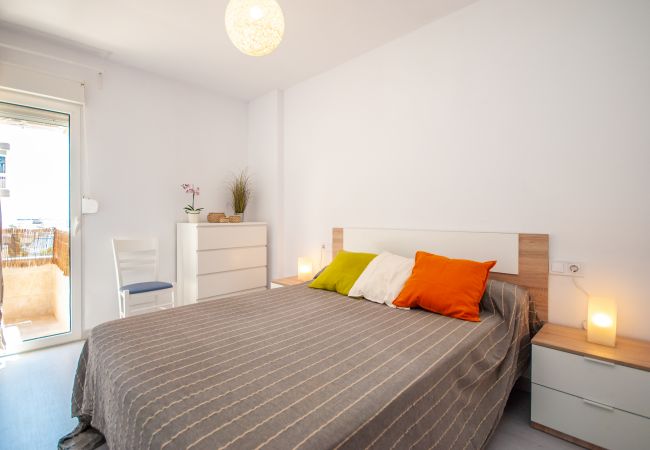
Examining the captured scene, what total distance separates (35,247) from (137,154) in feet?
4.00

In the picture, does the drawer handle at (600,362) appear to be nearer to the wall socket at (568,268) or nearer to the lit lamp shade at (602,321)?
the lit lamp shade at (602,321)

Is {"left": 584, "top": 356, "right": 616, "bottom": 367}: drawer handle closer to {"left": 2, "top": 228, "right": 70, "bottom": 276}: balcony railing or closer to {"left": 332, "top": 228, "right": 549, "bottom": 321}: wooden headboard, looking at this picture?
{"left": 332, "top": 228, "right": 549, "bottom": 321}: wooden headboard

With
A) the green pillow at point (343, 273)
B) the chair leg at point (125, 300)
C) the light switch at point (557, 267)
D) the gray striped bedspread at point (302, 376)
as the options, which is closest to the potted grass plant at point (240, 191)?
the chair leg at point (125, 300)

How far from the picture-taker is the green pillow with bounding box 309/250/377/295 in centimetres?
237

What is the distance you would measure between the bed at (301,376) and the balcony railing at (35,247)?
5.83 feet

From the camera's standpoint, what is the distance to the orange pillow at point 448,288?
1.79 metres

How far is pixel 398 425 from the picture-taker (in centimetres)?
95

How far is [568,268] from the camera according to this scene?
189 cm

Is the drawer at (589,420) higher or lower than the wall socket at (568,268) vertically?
lower

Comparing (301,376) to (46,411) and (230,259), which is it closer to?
(46,411)

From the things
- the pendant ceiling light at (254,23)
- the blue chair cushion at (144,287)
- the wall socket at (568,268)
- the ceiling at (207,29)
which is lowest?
the blue chair cushion at (144,287)

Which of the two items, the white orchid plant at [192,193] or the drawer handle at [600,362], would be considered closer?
the drawer handle at [600,362]

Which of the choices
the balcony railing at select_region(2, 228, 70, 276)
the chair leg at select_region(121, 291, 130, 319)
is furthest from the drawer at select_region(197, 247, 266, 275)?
the balcony railing at select_region(2, 228, 70, 276)

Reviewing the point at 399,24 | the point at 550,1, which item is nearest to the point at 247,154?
the point at 399,24
